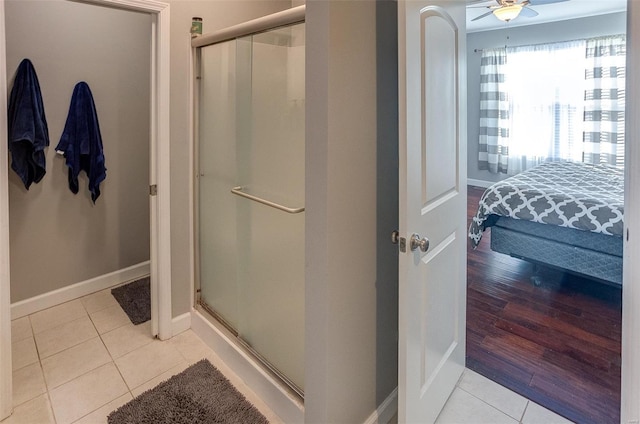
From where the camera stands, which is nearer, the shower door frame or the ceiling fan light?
the shower door frame

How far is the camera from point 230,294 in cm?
214

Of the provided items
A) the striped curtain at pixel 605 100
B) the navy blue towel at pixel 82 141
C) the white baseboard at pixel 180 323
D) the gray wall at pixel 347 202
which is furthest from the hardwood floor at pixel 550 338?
the striped curtain at pixel 605 100

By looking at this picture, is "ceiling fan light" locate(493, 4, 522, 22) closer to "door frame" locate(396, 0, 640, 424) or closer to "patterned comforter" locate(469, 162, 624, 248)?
"patterned comforter" locate(469, 162, 624, 248)

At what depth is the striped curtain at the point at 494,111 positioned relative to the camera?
6008mm

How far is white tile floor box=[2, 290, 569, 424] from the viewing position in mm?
1699

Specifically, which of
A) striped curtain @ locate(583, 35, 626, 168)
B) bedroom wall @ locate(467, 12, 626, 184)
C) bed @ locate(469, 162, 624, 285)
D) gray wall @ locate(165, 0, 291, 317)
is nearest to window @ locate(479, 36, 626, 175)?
striped curtain @ locate(583, 35, 626, 168)

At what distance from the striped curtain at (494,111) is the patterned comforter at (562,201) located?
2.60 meters

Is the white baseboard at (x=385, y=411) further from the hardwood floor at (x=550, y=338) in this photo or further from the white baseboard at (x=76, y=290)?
the white baseboard at (x=76, y=290)

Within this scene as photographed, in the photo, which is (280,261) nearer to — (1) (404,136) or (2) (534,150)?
(1) (404,136)

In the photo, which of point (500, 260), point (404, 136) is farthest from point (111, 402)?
point (500, 260)

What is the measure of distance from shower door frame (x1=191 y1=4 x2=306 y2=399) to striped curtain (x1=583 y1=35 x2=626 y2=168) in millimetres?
5011

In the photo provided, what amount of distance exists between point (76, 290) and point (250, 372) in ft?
5.74

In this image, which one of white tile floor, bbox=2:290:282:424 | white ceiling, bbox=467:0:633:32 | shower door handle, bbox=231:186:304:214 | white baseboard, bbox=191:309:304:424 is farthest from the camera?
white ceiling, bbox=467:0:633:32

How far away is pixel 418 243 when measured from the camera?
131 cm
